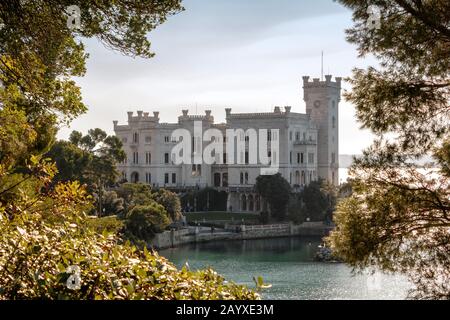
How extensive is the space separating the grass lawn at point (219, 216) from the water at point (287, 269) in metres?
4.91

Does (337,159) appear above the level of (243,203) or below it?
above

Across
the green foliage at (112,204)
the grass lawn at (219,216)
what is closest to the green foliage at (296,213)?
the grass lawn at (219,216)

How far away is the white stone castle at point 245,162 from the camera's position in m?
51.8

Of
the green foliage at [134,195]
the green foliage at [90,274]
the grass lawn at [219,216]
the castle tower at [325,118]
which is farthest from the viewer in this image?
the castle tower at [325,118]

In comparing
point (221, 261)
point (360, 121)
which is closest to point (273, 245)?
point (221, 261)

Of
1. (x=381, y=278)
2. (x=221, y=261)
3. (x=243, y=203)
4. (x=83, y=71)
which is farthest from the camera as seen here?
(x=243, y=203)

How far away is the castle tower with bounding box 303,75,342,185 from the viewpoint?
5359cm

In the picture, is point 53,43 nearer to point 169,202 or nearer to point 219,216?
point 169,202

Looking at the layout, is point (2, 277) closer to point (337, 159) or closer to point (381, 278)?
point (381, 278)

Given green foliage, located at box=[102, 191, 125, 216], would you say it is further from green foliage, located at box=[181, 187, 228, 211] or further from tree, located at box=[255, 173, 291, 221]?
green foliage, located at box=[181, 187, 228, 211]

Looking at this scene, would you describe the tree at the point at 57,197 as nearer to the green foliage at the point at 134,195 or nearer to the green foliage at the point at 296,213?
the green foliage at the point at 134,195
